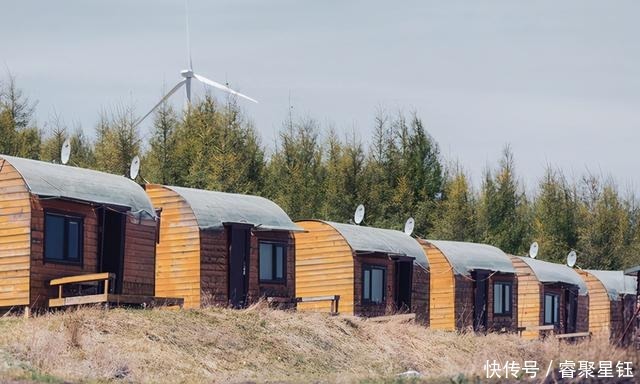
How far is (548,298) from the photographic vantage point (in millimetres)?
55656

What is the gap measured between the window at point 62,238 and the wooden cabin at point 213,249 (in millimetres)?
4779

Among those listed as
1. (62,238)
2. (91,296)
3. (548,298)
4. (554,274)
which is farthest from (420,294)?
(91,296)

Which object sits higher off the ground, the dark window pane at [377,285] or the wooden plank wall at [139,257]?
the wooden plank wall at [139,257]

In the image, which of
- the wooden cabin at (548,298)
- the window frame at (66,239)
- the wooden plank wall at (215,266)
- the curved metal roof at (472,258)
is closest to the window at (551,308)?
the wooden cabin at (548,298)

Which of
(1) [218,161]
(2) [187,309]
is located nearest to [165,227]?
(2) [187,309]

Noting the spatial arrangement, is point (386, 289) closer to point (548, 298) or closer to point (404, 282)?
point (404, 282)

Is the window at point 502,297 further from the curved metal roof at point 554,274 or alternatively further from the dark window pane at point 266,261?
the dark window pane at point 266,261

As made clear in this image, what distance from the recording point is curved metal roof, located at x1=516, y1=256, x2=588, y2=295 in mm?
54750

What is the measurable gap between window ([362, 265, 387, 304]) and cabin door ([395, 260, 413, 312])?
145 centimetres

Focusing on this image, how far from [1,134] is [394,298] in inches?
959

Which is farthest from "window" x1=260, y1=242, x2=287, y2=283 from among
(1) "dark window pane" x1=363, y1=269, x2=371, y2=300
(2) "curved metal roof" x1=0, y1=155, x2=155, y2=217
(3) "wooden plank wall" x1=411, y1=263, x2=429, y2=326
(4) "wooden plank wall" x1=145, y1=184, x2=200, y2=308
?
(3) "wooden plank wall" x1=411, y1=263, x2=429, y2=326

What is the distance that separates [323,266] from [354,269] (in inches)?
50.6

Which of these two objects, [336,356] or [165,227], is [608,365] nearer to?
[336,356]

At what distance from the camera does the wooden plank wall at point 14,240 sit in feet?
106
